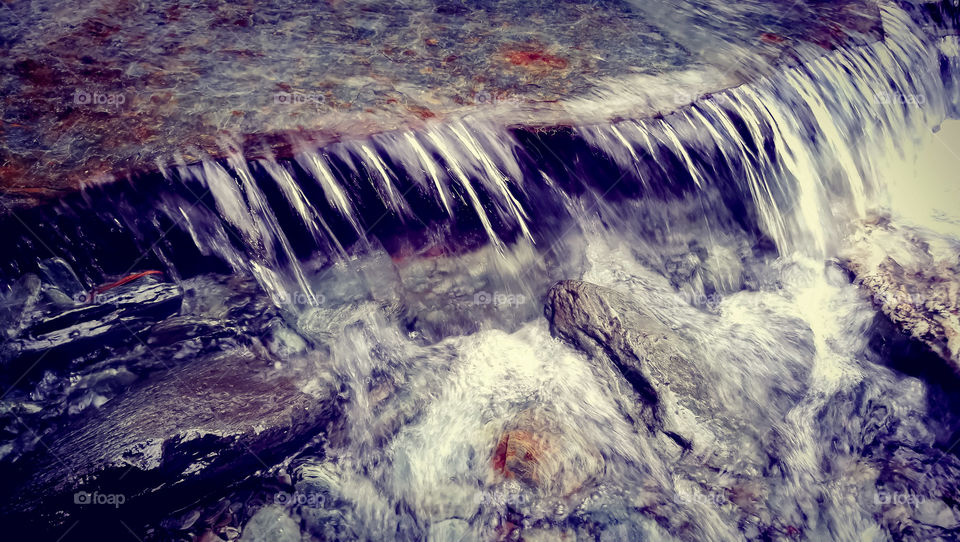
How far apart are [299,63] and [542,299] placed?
2.48 m

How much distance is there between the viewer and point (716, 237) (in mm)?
4152

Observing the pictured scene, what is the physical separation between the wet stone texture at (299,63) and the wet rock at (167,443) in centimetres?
128

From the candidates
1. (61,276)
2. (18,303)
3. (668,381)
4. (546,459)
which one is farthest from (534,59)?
(18,303)

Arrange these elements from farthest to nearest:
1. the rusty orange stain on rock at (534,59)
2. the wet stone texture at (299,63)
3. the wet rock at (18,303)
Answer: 1. the rusty orange stain on rock at (534,59)
2. the wet stone texture at (299,63)
3. the wet rock at (18,303)

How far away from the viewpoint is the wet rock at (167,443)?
2529 mm

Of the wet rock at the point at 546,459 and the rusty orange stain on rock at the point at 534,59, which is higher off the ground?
the rusty orange stain on rock at the point at 534,59

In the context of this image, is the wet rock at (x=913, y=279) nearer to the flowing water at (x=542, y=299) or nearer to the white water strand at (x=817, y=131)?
the flowing water at (x=542, y=299)

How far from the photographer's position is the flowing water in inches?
115

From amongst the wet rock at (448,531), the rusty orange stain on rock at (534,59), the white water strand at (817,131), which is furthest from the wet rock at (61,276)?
the white water strand at (817,131)

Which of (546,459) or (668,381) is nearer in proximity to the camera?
(546,459)

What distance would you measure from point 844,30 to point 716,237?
6.93 feet

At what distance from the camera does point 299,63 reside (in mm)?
3686

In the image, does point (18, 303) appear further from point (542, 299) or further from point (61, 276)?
point (542, 299)

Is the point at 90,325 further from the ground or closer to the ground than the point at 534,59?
closer to the ground
